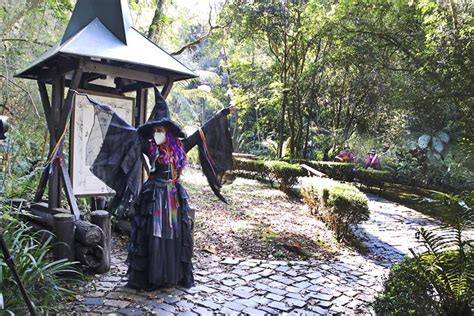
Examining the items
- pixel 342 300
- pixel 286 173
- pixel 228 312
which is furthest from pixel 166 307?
pixel 286 173

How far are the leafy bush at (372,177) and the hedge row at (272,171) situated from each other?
327 centimetres

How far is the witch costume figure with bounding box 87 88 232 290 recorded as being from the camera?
371 cm

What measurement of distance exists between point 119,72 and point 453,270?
12.8 ft

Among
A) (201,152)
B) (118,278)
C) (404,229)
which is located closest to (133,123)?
(201,152)

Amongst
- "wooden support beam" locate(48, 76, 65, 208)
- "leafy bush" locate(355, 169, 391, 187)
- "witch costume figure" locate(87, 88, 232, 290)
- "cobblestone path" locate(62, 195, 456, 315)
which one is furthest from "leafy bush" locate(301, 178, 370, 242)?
"leafy bush" locate(355, 169, 391, 187)

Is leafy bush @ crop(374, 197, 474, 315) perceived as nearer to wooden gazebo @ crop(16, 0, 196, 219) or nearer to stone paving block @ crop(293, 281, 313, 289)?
stone paving block @ crop(293, 281, 313, 289)

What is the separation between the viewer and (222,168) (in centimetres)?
423

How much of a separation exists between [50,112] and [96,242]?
176 centimetres

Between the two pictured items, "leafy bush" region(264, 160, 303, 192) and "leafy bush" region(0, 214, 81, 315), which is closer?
"leafy bush" region(0, 214, 81, 315)

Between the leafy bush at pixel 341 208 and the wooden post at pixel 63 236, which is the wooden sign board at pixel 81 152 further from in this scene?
the leafy bush at pixel 341 208

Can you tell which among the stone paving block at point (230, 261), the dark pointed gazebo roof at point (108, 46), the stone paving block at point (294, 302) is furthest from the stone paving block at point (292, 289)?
the dark pointed gazebo roof at point (108, 46)

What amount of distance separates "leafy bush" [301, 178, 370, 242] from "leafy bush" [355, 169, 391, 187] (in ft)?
20.5

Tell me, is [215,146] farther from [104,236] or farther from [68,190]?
[68,190]

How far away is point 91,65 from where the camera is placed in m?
4.17
